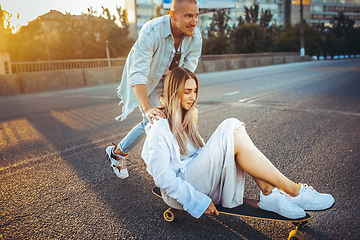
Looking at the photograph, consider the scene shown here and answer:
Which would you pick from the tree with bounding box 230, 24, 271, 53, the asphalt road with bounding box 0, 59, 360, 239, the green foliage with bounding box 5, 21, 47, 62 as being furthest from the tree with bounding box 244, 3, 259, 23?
the asphalt road with bounding box 0, 59, 360, 239

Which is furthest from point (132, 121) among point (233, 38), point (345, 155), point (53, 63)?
point (233, 38)

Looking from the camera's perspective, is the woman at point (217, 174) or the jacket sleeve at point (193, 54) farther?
the jacket sleeve at point (193, 54)

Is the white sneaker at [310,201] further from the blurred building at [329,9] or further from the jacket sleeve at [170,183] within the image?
the blurred building at [329,9]

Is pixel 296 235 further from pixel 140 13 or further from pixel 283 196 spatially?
pixel 140 13

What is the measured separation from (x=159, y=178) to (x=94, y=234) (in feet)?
2.11

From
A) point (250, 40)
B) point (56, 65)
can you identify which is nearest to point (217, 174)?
point (56, 65)

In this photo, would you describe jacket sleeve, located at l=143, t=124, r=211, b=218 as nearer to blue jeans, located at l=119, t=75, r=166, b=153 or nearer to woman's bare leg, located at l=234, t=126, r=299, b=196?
woman's bare leg, located at l=234, t=126, r=299, b=196

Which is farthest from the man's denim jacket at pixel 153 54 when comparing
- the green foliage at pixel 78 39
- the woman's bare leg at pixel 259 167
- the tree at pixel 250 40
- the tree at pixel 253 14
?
the tree at pixel 253 14

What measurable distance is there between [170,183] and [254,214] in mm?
616

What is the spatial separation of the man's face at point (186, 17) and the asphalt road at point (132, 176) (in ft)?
4.98

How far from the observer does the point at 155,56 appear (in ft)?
9.06

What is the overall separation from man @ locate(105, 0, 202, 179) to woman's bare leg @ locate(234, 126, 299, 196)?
68 cm

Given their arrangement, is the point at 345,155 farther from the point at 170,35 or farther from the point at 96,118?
the point at 96,118

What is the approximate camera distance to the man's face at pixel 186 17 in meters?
2.38
